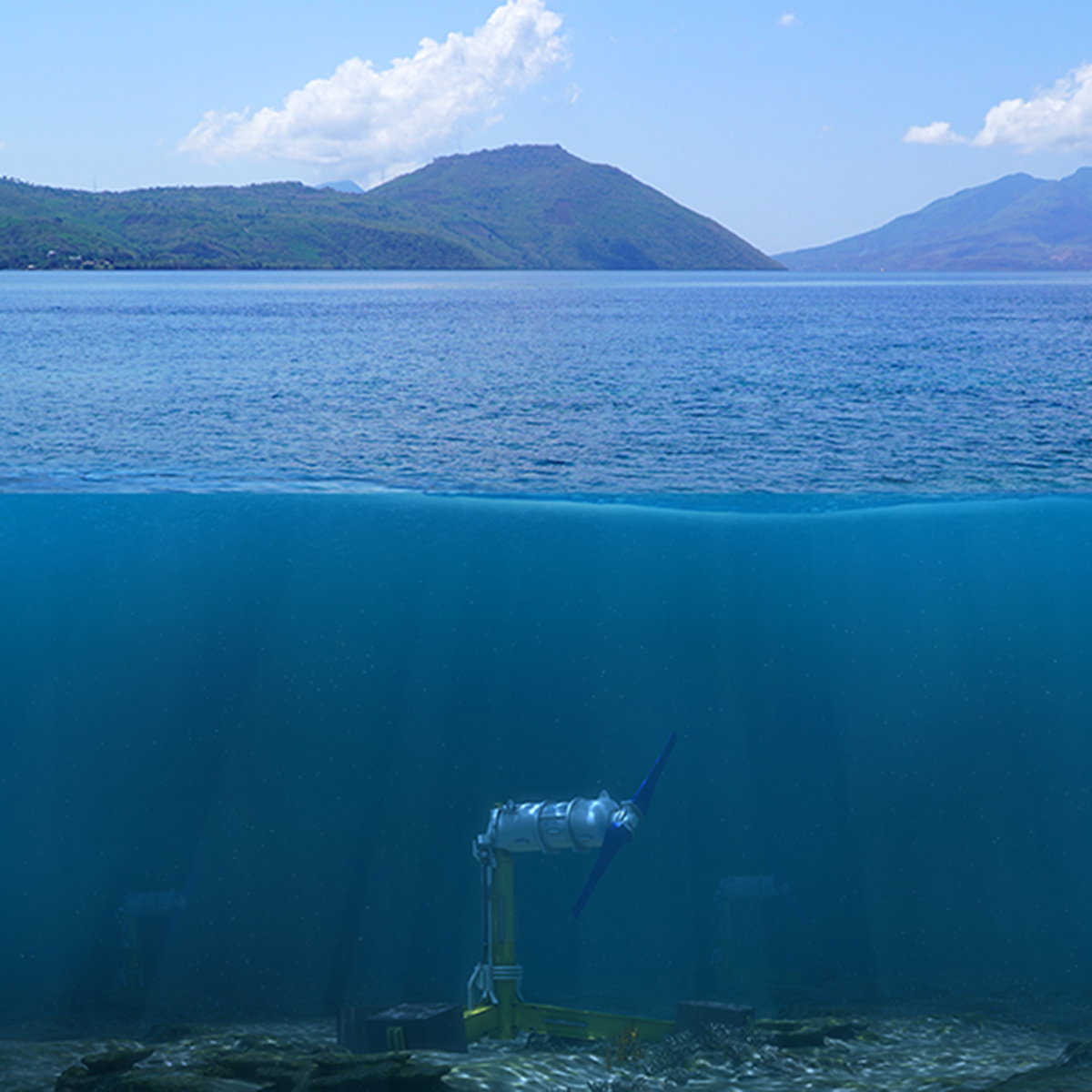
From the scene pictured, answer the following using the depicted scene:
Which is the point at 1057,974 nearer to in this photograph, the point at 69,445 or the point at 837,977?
the point at 837,977

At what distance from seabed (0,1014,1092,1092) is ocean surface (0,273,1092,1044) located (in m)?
1.56

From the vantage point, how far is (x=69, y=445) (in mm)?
21875

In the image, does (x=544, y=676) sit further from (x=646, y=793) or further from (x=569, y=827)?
(x=569, y=827)

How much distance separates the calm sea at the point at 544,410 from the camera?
20.9 metres

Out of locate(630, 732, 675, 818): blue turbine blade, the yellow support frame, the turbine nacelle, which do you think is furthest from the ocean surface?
the turbine nacelle

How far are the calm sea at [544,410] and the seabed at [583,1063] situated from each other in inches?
493

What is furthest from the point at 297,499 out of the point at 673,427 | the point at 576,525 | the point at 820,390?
the point at 820,390

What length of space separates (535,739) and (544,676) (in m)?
1.95

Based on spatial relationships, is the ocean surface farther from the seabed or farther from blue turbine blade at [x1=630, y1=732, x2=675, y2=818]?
blue turbine blade at [x1=630, y1=732, x2=675, y2=818]

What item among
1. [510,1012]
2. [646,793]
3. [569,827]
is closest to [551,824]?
[569,827]

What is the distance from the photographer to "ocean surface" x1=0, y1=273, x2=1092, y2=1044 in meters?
14.7

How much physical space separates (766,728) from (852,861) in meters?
4.89

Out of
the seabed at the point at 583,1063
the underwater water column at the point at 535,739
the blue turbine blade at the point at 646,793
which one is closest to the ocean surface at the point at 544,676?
the underwater water column at the point at 535,739

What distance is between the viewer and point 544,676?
82.4 feet
